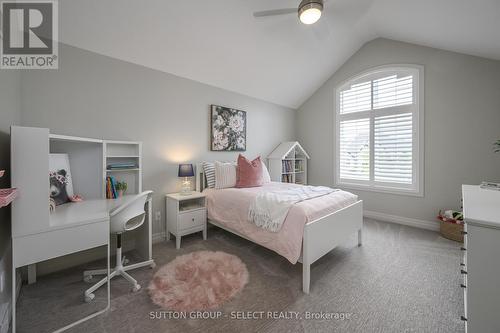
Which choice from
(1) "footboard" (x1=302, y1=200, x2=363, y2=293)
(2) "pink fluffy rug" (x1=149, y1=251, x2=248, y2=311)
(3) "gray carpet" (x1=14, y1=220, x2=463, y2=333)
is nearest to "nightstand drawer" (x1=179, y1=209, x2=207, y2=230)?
(3) "gray carpet" (x1=14, y1=220, x2=463, y2=333)

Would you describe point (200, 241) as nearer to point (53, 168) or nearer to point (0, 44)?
point (53, 168)

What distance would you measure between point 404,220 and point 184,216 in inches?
144

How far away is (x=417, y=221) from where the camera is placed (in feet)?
10.9

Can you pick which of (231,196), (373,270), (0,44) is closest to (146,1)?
(0,44)

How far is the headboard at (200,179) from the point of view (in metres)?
3.10

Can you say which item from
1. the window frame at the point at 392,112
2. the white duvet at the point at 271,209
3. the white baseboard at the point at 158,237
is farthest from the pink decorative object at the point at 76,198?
the window frame at the point at 392,112

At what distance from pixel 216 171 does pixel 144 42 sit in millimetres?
1847

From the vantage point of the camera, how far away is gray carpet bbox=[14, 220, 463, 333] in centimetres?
139

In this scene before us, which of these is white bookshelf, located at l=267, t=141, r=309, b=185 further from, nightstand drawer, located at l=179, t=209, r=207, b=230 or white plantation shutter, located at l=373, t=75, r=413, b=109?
nightstand drawer, located at l=179, t=209, r=207, b=230

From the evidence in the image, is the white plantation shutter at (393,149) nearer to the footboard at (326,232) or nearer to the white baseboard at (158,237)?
the footboard at (326,232)

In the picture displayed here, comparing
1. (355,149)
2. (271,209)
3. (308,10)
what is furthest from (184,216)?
(355,149)

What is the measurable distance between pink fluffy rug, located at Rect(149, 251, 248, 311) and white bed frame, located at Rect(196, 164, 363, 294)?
0.61 metres

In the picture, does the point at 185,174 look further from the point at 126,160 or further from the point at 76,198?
the point at 76,198

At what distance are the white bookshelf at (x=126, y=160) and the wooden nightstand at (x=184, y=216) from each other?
18.0 inches
